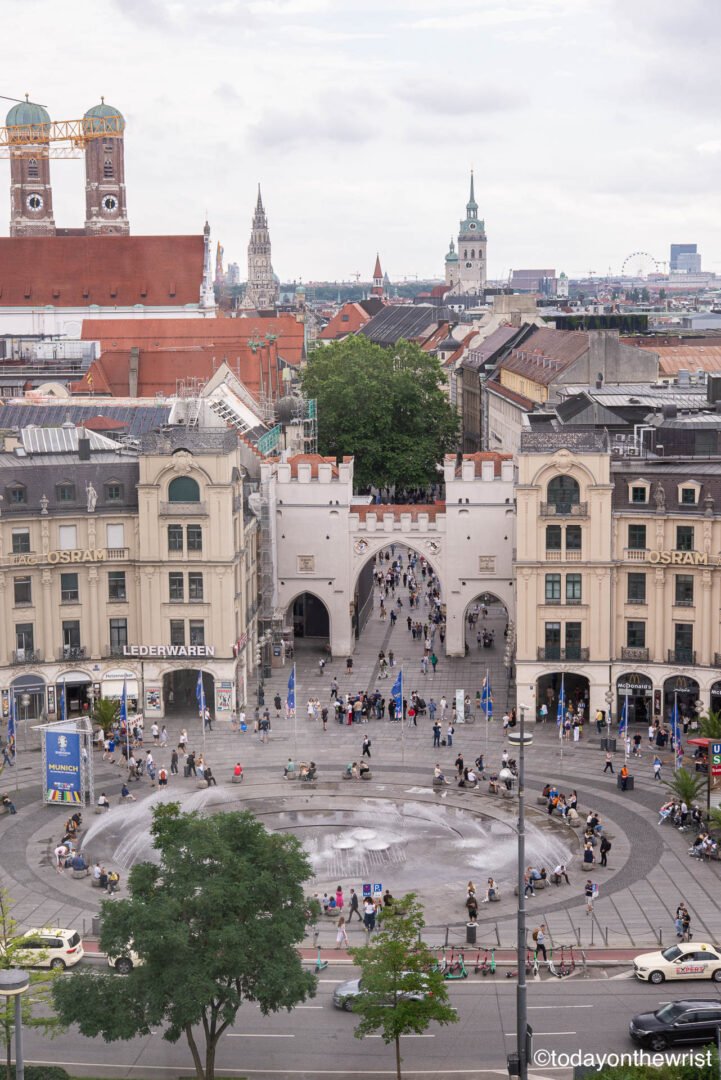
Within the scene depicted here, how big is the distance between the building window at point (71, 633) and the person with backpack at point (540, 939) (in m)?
39.0

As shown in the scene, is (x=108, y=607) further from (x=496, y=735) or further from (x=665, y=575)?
(x=665, y=575)

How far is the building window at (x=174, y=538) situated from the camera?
93375 millimetres

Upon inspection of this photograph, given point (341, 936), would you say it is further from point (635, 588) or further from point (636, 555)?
point (636, 555)

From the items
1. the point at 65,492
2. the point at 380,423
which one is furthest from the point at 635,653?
the point at 380,423

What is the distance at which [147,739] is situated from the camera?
90.2 metres

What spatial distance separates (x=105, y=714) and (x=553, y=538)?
26426 mm

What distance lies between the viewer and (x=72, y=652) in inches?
3647

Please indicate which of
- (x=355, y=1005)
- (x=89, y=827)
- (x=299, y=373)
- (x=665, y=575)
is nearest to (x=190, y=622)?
(x=89, y=827)

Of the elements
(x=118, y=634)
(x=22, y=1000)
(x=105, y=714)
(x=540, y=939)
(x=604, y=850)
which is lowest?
(x=540, y=939)

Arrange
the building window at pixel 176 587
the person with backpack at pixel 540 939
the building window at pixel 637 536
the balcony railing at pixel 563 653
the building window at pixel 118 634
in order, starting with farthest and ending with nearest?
the building window at pixel 118 634, the building window at pixel 176 587, the balcony railing at pixel 563 653, the building window at pixel 637 536, the person with backpack at pixel 540 939

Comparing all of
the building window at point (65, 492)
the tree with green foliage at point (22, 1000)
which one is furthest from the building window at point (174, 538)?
the tree with green foliage at point (22, 1000)

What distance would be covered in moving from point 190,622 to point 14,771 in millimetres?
14627

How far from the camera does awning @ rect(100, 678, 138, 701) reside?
3666 inches

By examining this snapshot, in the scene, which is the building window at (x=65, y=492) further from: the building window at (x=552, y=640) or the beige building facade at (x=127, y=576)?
the building window at (x=552, y=640)
